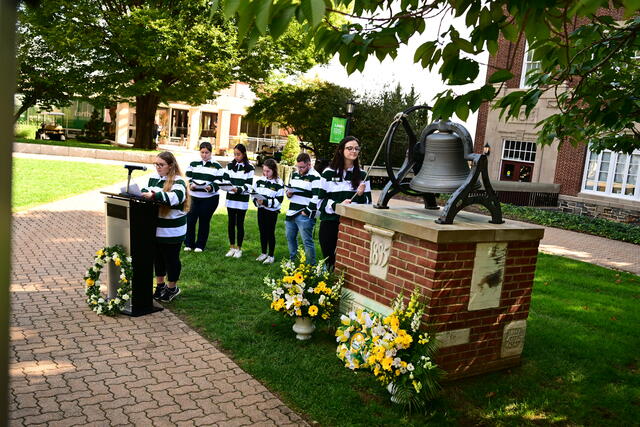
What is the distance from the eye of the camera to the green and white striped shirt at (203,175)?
9648 mm

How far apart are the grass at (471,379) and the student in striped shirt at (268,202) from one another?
0.69 m

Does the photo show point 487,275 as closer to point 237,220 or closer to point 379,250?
point 379,250

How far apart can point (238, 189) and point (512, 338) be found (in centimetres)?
549

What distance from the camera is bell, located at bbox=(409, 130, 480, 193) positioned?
19.0 feet

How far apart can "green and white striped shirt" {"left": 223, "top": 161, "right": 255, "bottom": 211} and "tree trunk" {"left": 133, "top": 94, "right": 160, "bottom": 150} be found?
24.8 meters

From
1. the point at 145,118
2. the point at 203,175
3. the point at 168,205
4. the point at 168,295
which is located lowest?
the point at 168,295

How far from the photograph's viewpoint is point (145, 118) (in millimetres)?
33594

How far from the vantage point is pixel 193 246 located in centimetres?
1059

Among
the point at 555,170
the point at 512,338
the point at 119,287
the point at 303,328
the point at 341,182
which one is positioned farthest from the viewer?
the point at 555,170

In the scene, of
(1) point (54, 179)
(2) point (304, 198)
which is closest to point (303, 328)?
(2) point (304, 198)

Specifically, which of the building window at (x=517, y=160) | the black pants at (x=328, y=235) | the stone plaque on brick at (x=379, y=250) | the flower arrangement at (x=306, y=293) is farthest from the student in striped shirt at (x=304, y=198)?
the building window at (x=517, y=160)

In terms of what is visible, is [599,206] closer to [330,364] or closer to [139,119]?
[330,364]

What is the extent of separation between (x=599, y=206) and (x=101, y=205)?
62.9 feet

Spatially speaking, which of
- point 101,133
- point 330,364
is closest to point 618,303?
point 330,364
